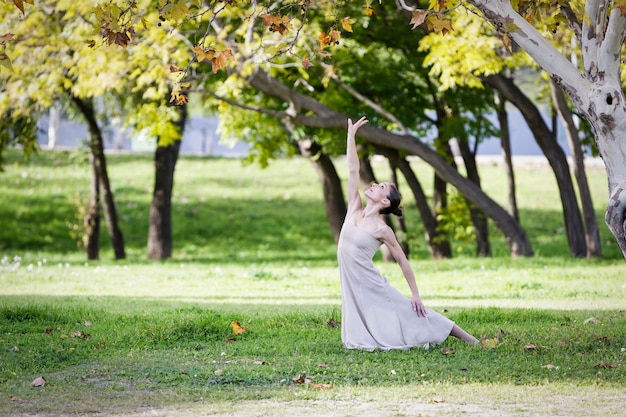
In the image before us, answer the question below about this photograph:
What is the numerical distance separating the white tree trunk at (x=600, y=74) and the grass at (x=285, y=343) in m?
1.62

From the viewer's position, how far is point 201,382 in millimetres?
7309

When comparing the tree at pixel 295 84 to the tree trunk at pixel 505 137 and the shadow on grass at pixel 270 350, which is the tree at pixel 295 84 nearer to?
the tree trunk at pixel 505 137

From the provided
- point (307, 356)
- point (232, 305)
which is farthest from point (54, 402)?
point (232, 305)

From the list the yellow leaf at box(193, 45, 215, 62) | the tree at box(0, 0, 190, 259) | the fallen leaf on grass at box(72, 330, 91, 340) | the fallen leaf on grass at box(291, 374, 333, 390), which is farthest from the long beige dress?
the tree at box(0, 0, 190, 259)

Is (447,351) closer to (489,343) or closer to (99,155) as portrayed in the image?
(489,343)

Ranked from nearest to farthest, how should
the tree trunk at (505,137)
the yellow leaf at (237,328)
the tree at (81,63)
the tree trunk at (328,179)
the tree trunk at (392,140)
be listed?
the yellow leaf at (237,328) < the tree at (81,63) < the tree trunk at (392,140) < the tree trunk at (328,179) < the tree trunk at (505,137)

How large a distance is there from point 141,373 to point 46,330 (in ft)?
8.58

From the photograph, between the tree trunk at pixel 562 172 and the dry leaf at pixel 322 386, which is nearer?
the dry leaf at pixel 322 386

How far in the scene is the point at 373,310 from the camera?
866cm

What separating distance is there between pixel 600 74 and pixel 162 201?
16.9 meters

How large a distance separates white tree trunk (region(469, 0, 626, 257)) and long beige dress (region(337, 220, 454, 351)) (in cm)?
199

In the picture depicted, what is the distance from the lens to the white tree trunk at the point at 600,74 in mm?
8023

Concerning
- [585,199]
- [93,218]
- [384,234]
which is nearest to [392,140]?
[585,199]

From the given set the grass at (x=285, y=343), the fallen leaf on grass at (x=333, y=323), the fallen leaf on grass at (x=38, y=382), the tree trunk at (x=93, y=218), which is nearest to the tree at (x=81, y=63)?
the tree trunk at (x=93, y=218)
